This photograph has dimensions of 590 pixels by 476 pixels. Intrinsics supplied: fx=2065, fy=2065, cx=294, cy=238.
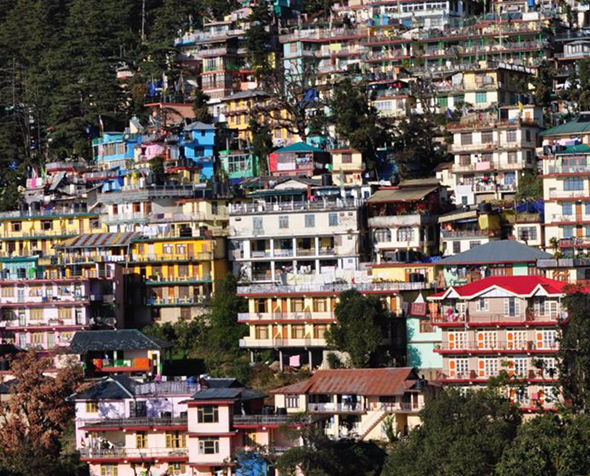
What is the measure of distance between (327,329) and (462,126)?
57.2 feet

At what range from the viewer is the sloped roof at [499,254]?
300 ft

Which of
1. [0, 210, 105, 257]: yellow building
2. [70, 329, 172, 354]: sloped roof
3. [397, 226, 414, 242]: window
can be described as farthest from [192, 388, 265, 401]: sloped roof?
[0, 210, 105, 257]: yellow building

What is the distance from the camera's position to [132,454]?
3406 inches

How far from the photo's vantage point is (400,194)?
3949 inches

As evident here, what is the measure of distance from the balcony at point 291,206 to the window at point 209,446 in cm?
1960

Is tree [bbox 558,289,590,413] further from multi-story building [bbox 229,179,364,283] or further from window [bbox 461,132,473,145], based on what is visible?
window [bbox 461,132,473,145]

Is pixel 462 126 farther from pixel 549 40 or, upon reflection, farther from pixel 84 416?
pixel 84 416

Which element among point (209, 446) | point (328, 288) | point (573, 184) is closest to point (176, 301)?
point (328, 288)

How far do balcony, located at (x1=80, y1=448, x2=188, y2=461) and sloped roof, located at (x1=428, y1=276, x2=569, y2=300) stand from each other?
509 inches

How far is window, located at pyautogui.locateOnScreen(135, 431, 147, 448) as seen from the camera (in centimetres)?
8644

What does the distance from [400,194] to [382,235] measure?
2.23 m

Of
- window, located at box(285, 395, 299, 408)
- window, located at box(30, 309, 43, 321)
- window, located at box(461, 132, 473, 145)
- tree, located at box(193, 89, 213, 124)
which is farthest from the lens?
tree, located at box(193, 89, 213, 124)

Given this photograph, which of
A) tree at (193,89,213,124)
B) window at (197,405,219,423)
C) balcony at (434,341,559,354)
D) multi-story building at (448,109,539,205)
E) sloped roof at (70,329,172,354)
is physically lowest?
window at (197,405,219,423)

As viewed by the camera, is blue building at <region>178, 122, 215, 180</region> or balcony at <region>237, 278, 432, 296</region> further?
blue building at <region>178, 122, 215, 180</region>
